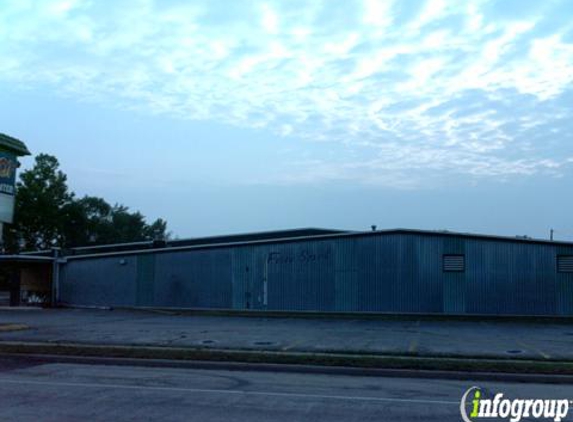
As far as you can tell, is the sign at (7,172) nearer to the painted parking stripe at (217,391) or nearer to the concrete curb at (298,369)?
the concrete curb at (298,369)

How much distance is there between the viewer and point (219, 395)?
10.2m

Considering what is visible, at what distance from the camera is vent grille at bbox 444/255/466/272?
1346 inches

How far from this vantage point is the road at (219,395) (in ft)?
28.3

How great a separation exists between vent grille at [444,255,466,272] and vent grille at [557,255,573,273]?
4.69 meters

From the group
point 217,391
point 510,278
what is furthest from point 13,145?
point 510,278

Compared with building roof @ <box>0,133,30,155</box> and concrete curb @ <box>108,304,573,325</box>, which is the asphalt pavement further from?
concrete curb @ <box>108,304,573,325</box>

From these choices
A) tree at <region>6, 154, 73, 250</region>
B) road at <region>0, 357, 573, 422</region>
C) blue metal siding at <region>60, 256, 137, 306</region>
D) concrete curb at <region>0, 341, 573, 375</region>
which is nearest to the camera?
road at <region>0, 357, 573, 422</region>

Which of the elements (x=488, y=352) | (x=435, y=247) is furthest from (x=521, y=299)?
(x=488, y=352)

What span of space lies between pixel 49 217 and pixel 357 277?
52057mm

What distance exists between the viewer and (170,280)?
1544 inches

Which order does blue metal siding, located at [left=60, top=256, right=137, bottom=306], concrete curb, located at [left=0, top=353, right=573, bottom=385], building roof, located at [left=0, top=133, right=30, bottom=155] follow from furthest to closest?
1. blue metal siding, located at [left=60, top=256, right=137, bottom=306]
2. building roof, located at [left=0, top=133, right=30, bottom=155]
3. concrete curb, located at [left=0, top=353, right=573, bottom=385]

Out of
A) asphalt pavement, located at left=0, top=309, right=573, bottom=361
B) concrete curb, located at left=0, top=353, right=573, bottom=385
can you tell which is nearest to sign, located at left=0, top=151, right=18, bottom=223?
asphalt pavement, located at left=0, top=309, right=573, bottom=361

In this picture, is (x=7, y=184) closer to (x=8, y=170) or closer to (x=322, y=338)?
(x=8, y=170)

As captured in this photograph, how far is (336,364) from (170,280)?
2688cm
